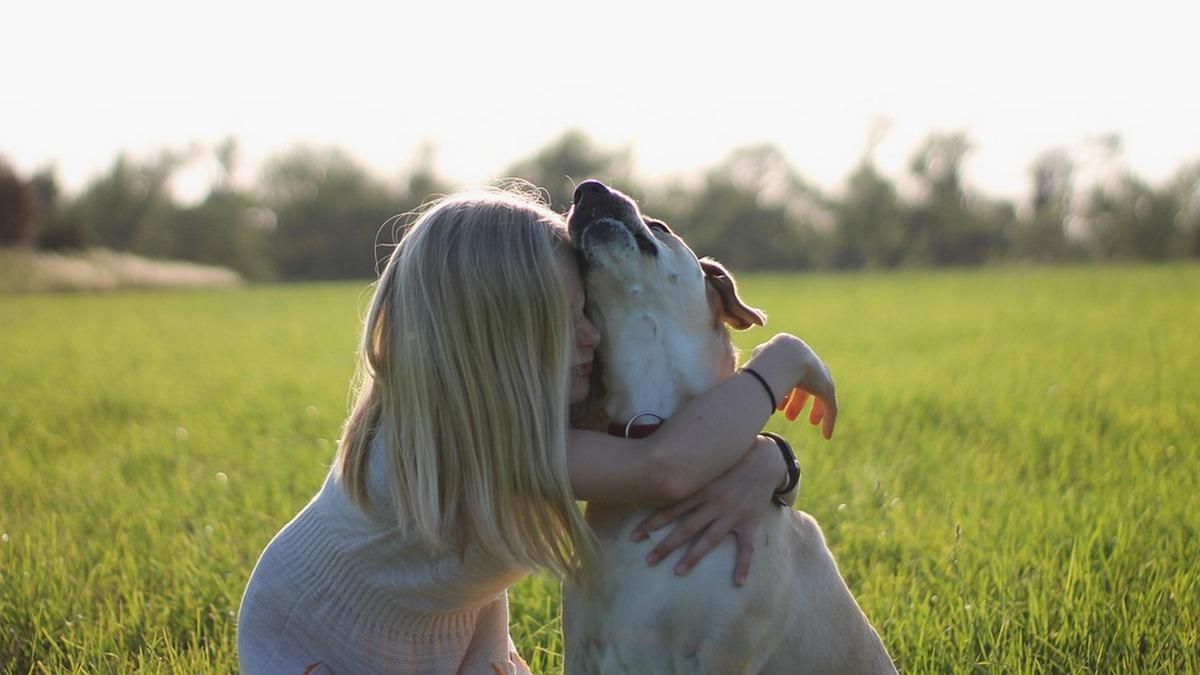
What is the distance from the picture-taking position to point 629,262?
195 centimetres

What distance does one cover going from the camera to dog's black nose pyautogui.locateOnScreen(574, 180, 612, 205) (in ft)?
6.48

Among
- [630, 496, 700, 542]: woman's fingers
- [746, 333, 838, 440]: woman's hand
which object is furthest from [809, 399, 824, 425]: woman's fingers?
[630, 496, 700, 542]: woman's fingers

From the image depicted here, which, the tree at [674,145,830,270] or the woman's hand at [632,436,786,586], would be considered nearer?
the woman's hand at [632,436,786,586]

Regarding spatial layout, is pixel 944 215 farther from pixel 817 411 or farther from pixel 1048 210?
pixel 817 411

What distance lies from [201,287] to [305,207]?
36.0ft

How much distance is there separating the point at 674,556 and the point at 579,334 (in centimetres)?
46

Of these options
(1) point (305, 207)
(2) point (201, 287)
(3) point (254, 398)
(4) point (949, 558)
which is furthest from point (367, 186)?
(4) point (949, 558)

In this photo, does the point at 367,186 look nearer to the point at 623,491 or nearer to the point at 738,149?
the point at 738,149

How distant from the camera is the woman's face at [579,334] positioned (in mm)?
1968

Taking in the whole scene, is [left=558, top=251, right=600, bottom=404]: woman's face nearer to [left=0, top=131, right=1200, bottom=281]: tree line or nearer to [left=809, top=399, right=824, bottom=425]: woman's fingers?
[left=809, top=399, right=824, bottom=425]: woman's fingers

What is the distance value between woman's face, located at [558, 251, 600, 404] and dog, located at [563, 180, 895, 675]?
0.02 meters

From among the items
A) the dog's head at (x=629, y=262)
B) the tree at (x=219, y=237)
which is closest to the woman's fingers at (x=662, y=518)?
the dog's head at (x=629, y=262)

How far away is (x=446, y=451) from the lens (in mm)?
1888

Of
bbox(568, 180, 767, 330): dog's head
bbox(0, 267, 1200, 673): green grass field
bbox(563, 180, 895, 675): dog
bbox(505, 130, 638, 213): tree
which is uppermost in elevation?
bbox(505, 130, 638, 213): tree
